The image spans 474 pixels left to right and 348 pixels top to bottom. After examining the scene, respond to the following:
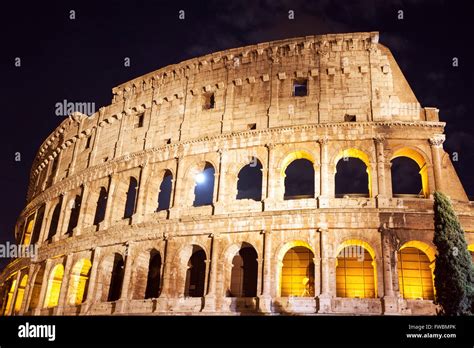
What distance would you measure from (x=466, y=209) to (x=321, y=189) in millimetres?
5842

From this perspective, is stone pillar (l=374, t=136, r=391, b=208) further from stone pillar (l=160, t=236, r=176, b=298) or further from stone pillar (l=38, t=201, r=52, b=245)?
stone pillar (l=38, t=201, r=52, b=245)

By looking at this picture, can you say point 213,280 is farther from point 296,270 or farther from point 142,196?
point 142,196

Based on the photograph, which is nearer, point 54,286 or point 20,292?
point 54,286

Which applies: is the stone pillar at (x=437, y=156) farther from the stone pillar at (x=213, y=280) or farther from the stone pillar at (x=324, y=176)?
the stone pillar at (x=213, y=280)

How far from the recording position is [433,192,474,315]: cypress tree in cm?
1359

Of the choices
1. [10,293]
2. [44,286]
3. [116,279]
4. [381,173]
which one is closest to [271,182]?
[381,173]

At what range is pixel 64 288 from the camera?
74.0ft

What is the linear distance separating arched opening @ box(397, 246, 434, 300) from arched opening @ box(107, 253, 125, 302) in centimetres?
1363

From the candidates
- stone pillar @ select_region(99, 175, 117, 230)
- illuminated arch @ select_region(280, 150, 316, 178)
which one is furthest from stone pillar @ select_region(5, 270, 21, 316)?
illuminated arch @ select_region(280, 150, 316, 178)

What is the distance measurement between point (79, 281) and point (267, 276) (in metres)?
11.7

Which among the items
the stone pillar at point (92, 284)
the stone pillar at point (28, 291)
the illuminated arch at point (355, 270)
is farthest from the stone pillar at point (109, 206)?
the illuminated arch at point (355, 270)

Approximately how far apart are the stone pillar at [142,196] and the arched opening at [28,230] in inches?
520
